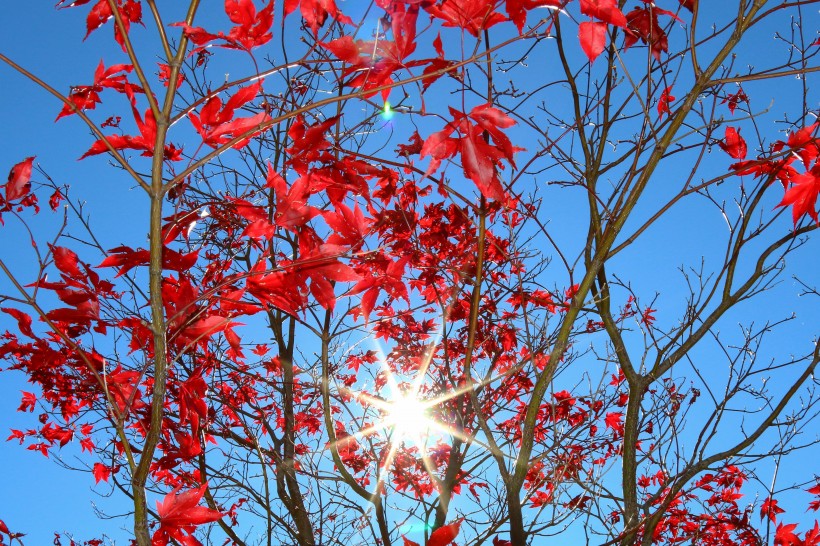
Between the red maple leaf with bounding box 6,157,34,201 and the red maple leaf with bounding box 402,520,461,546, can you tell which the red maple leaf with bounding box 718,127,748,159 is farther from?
the red maple leaf with bounding box 6,157,34,201

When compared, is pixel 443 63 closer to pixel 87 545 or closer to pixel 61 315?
pixel 61 315

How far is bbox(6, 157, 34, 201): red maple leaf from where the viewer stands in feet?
4.45

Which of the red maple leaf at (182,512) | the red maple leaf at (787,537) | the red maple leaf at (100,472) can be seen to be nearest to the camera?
the red maple leaf at (182,512)

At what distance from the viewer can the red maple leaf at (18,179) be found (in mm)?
1356

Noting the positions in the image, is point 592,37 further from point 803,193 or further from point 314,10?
point 803,193

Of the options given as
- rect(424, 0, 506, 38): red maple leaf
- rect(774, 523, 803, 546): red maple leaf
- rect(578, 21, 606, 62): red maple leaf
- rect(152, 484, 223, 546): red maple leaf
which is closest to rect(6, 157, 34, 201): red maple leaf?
rect(152, 484, 223, 546): red maple leaf

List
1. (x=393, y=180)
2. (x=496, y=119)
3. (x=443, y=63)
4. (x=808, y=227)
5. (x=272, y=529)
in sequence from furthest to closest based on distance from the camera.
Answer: (x=272, y=529)
(x=393, y=180)
(x=808, y=227)
(x=443, y=63)
(x=496, y=119)

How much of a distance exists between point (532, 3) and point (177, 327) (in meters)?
1.12

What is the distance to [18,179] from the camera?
4.49ft

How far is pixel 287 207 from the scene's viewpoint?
160 cm

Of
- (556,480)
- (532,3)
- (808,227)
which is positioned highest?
(808,227)

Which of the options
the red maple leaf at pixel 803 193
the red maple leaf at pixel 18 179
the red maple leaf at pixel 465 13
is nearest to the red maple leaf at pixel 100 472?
the red maple leaf at pixel 18 179

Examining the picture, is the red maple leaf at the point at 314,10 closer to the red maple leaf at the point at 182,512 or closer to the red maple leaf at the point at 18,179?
the red maple leaf at the point at 18,179

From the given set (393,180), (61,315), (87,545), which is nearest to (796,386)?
(393,180)
